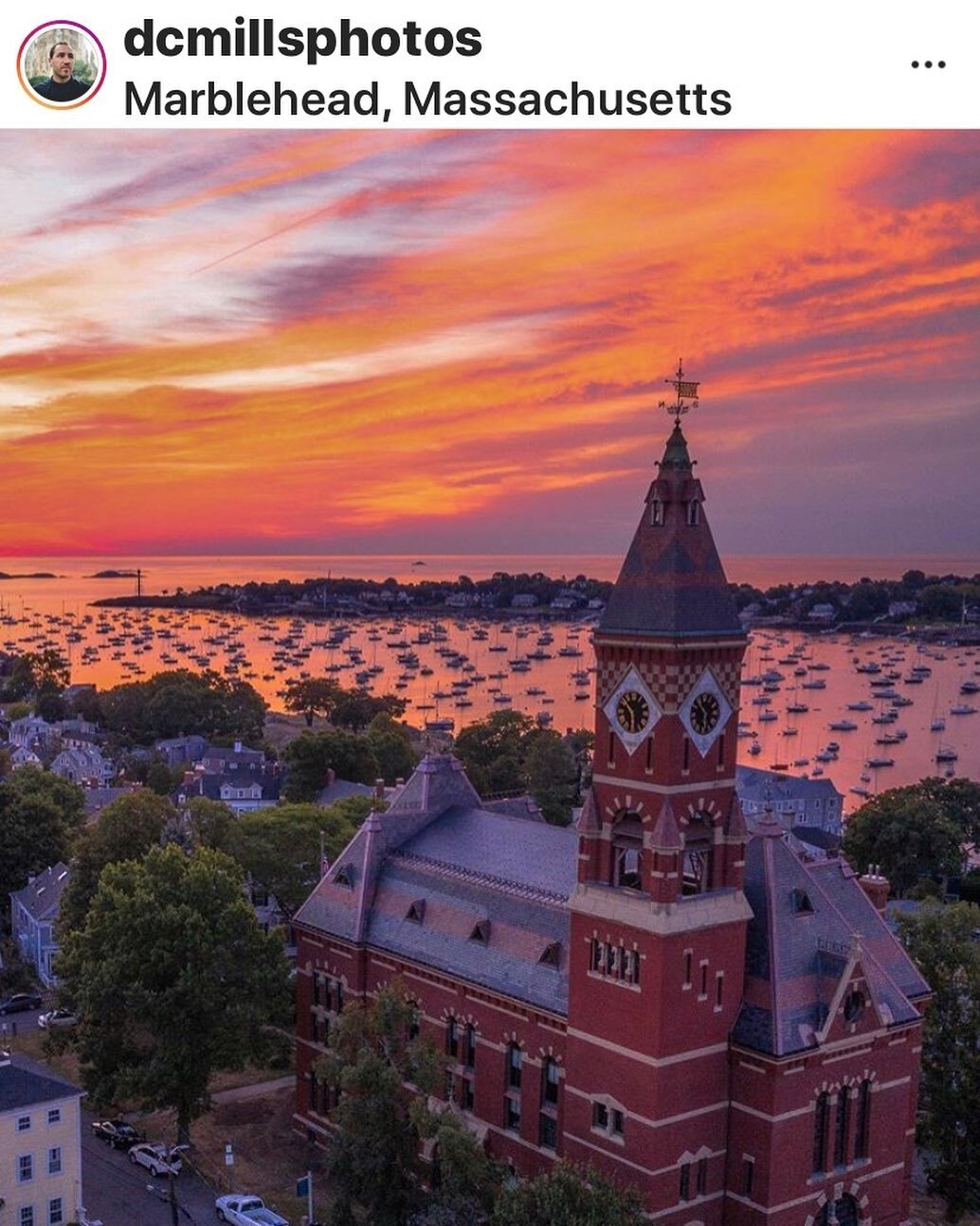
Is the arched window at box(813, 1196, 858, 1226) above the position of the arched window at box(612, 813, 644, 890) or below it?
below

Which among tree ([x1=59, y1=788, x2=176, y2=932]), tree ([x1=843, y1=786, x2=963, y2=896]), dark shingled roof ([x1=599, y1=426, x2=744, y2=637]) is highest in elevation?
dark shingled roof ([x1=599, y1=426, x2=744, y2=637])

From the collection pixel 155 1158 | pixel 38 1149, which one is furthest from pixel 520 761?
pixel 38 1149

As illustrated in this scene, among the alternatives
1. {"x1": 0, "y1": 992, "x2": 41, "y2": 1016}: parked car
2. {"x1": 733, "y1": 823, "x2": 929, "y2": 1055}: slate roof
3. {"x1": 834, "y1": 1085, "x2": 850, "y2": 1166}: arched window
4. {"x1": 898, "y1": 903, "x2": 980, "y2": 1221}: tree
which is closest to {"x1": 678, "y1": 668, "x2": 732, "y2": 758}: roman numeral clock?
{"x1": 733, "y1": 823, "x2": 929, "y2": 1055}: slate roof

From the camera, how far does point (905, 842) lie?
102m

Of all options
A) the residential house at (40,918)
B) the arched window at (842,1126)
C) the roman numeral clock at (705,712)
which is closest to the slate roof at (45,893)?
the residential house at (40,918)

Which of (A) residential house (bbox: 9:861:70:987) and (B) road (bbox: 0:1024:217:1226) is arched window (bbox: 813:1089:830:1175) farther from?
(A) residential house (bbox: 9:861:70:987)

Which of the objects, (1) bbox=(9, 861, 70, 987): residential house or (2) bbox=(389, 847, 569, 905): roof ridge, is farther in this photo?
(1) bbox=(9, 861, 70, 987): residential house

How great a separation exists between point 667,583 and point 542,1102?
862 inches

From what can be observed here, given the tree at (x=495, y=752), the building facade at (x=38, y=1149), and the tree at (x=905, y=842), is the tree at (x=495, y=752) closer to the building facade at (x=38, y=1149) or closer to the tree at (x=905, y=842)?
the tree at (x=905, y=842)

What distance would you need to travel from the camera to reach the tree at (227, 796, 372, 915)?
8094 cm

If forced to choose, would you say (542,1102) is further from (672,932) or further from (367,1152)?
(672,932)

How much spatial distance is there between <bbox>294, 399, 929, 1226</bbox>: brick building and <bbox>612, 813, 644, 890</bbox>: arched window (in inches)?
3.6
